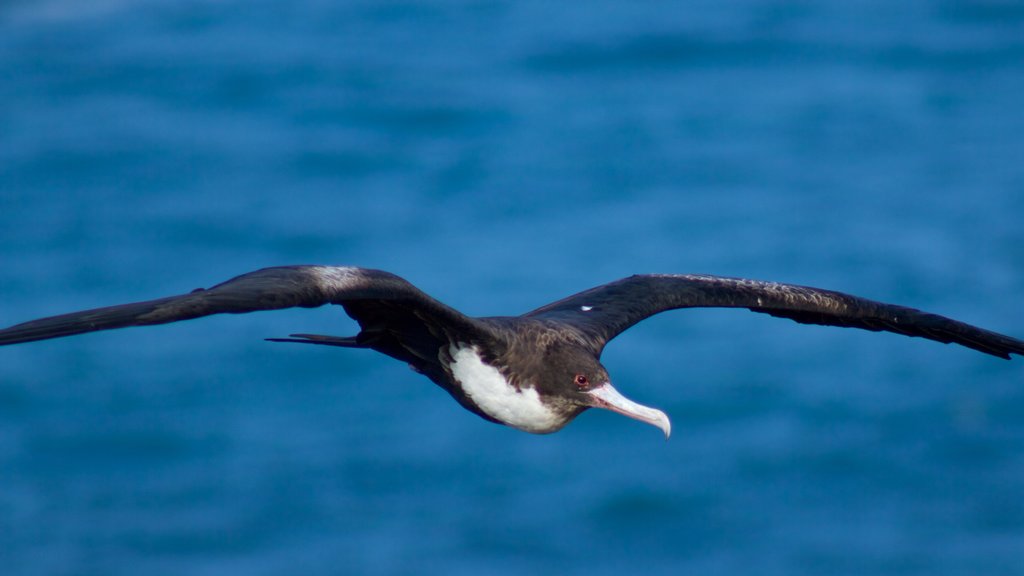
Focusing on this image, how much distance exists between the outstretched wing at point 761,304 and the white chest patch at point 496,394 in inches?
40.4

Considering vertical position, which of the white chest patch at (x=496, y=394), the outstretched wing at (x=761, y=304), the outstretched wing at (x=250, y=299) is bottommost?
the outstretched wing at (x=250, y=299)

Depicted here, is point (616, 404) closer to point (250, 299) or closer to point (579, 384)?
point (579, 384)

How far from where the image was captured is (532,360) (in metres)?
8.88

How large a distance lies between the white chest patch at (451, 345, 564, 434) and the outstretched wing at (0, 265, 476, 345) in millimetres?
738

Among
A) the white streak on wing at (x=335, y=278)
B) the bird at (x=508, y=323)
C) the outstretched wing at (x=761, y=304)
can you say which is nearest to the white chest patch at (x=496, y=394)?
the bird at (x=508, y=323)

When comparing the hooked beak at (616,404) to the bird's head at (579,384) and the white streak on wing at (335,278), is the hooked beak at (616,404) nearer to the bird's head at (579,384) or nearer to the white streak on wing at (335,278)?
the bird's head at (579,384)

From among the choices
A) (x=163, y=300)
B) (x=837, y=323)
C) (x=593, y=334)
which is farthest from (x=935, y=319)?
(x=163, y=300)

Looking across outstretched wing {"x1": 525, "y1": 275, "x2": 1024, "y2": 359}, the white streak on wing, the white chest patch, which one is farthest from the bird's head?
the white streak on wing

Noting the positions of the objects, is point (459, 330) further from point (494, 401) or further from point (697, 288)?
point (697, 288)

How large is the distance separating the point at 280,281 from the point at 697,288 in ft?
11.8

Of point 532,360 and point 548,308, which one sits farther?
point 548,308

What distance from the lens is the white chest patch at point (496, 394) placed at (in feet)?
29.0

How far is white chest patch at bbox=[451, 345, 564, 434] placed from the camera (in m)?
8.84

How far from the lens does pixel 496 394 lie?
29.1 feet
